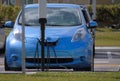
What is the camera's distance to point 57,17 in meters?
11.7

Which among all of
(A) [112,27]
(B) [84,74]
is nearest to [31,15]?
(B) [84,74]

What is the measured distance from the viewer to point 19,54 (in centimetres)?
1044

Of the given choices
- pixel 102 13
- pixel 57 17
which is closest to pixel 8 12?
pixel 102 13

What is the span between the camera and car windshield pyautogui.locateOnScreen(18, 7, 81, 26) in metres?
11.5

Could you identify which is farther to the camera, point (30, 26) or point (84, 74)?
point (30, 26)

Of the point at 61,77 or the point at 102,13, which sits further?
the point at 102,13

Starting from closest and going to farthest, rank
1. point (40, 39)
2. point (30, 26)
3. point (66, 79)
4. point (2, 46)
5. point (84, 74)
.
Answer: point (66, 79) < point (84, 74) < point (40, 39) < point (30, 26) < point (2, 46)

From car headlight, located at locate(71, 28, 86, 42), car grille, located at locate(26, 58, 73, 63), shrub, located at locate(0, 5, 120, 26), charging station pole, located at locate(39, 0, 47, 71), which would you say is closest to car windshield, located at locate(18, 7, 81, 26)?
car headlight, located at locate(71, 28, 86, 42)

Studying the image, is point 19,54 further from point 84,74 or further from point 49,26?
point 84,74

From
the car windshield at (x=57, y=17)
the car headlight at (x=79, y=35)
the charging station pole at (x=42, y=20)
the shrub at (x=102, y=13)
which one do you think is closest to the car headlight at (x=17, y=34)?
the car windshield at (x=57, y=17)

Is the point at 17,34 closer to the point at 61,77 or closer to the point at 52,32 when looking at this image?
the point at 52,32

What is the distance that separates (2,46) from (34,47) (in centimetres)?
752

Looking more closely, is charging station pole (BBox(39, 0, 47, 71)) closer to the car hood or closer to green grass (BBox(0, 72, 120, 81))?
the car hood

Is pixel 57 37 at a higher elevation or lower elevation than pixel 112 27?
higher
